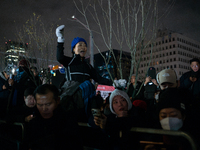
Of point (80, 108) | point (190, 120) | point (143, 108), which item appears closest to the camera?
point (190, 120)

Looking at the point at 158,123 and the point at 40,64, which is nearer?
the point at 158,123

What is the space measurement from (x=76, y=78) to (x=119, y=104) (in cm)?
103

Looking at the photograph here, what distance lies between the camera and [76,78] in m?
3.08

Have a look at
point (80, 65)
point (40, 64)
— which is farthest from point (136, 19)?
point (40, 64)

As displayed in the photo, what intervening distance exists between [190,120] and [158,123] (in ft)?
1.02

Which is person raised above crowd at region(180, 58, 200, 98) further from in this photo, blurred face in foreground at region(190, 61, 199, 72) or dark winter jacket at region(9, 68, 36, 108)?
dark winter jacket at region(9, 68, 36, 108)

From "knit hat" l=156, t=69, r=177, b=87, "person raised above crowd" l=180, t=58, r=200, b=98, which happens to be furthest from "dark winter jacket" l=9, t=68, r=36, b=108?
"person raised above crowd" l=180, t=58, r=200, b=98

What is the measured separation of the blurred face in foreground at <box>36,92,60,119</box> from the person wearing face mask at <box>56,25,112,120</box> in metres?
0.73

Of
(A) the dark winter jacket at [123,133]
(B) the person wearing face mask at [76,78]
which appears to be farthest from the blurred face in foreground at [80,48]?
(A) the dark winter jacket at [123,133]

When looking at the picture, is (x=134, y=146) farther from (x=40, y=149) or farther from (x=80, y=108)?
(x=80, y=108)

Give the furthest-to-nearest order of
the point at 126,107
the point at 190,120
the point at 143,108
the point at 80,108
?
the point at 80,108 < the point at 143,108 < the point at 126,107 < the point at 190,120

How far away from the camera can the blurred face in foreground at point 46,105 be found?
2010 mm

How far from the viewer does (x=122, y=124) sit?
197cm

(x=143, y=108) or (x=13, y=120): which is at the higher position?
(x=143, y=108)
